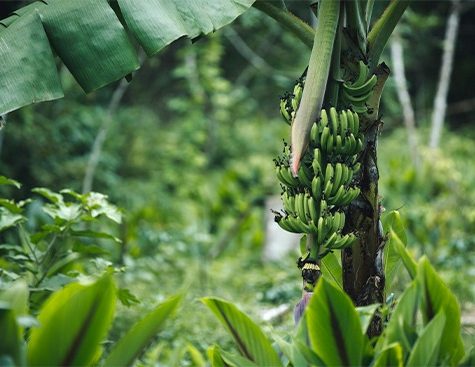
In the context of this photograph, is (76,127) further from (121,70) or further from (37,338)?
(37,338)

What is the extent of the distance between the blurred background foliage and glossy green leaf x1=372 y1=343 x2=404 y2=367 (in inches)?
55.6

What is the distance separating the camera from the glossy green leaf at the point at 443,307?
1707 millimetres

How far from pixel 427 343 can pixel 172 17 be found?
4.83 ft

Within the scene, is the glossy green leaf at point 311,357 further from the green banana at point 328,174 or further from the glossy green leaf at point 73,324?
the green banana at point 328,174

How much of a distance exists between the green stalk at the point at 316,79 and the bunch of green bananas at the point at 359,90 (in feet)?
0.48

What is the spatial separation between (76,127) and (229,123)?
4.02 metres

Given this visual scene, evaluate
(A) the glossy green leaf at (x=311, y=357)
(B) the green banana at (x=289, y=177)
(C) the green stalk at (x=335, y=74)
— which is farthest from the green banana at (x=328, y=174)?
(A) the glossy green leaf at (x=311, y=357)

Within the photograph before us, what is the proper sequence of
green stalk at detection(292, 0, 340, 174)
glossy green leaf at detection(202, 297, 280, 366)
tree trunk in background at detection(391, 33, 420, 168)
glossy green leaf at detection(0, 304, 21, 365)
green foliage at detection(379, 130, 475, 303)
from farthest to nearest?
tree trunk in background at detection(391, 33, 420, 168) → green foliage at detection(379, 130, 475, 303) → green stalk at detection(292, 0, 340, 174) → glossy green leaf at detection(202, 297, 280, 366) → glossy green leaf at detection(0, 304, 21, 365)

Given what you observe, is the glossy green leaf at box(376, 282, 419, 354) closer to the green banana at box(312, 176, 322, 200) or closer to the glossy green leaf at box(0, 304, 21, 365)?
the green banana at box(312, 176, 322, 200)

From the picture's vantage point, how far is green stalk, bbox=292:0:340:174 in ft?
7.33

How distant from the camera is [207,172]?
936 cm

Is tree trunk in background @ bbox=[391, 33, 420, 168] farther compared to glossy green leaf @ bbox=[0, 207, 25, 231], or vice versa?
tree trunk in background @ bbox=[391, 33, 420, 168]

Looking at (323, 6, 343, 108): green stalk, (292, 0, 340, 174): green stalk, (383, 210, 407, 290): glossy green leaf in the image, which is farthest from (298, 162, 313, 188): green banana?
(383, 210, 407, 290): glossy green leaf

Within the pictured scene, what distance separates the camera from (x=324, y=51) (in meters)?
2.35
